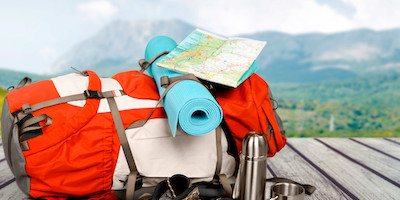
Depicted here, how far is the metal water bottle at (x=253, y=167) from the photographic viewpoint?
42.1 inches

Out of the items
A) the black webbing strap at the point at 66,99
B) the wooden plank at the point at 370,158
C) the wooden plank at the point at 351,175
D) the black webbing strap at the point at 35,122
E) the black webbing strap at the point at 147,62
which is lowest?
the wooden plank at the point at 370,158

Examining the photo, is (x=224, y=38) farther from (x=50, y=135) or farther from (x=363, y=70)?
(x=363, y=70)

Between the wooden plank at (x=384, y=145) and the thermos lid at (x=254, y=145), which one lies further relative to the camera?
the wooden plank at (x=384, y=145)

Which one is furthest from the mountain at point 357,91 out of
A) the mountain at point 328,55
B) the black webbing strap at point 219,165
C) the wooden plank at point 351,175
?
the black webbing strap at point 219,165

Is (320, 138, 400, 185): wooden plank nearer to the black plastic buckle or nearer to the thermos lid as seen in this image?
the thermos lid

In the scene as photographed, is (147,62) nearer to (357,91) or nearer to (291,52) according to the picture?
(357,91)

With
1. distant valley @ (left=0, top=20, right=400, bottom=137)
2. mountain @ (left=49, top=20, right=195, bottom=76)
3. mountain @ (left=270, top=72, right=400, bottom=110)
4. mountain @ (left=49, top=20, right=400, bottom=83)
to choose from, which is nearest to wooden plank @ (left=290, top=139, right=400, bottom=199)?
distant valley @ (left=0, top=20, right=400, bottom=137)

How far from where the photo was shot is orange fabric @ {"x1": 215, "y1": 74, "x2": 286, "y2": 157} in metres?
1.25

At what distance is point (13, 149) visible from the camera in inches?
44.2

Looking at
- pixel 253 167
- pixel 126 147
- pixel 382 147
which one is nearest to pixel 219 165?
pixel 253 167

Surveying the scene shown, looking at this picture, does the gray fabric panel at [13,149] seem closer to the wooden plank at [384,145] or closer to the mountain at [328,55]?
the wooden plank at [384,145]

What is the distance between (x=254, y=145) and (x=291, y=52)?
11608 mm

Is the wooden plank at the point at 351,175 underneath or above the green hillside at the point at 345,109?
above

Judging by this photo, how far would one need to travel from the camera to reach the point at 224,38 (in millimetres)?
1548
